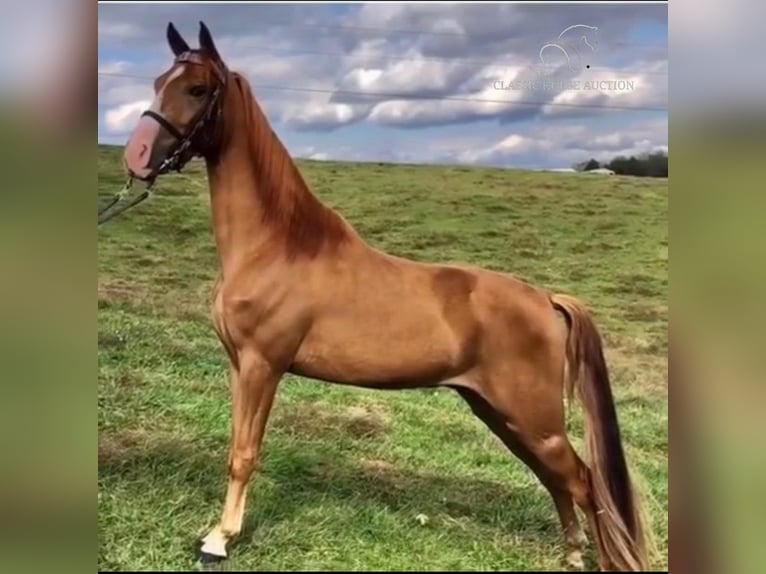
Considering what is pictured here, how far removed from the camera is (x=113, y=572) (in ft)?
5.24

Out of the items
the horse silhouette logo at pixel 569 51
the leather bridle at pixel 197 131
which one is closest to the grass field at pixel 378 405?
the leather bridle at pixel 197 131

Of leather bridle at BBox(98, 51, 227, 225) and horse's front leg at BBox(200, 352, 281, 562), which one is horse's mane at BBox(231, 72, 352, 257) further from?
horse's front leg at BBox(200, 352, 281, 562)

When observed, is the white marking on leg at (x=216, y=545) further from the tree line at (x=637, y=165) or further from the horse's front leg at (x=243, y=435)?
the tree line at (x=637, y=165)

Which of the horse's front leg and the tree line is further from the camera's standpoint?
the tree line

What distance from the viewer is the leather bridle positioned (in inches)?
58.8

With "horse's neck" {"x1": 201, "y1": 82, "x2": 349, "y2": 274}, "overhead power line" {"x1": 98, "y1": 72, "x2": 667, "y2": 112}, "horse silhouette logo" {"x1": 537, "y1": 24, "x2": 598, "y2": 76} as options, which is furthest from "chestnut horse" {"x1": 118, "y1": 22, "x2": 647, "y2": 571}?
"horse silhouette logo" {"x1": 537, "y1": 24, "x2": 598, "y2": 76}

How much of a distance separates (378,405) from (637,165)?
77cm

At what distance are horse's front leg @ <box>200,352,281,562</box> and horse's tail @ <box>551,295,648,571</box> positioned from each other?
0.62 meters

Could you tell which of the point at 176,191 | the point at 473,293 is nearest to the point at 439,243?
the point at 473,293

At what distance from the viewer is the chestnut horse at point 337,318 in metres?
1.55

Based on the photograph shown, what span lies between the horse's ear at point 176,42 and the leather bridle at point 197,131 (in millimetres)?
14

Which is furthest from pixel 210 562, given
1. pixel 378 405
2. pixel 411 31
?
pixel 411 31
